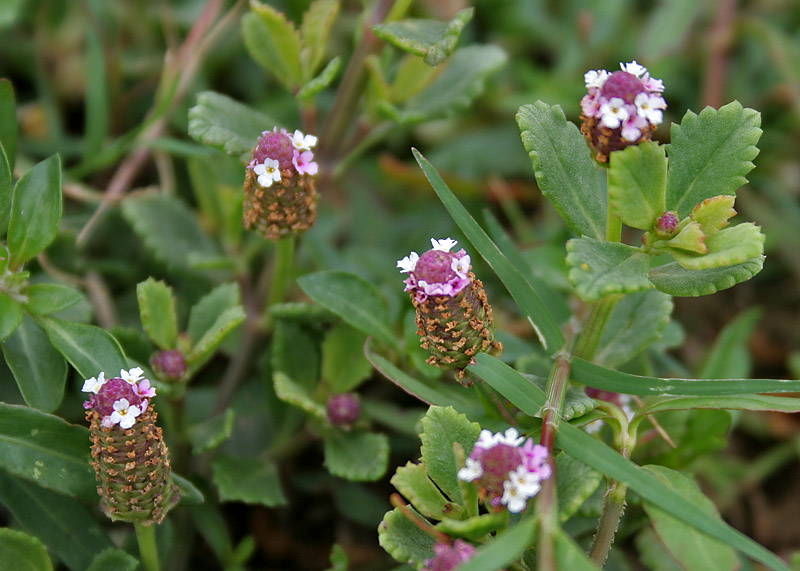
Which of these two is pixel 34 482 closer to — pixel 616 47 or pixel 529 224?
pixel 529 224

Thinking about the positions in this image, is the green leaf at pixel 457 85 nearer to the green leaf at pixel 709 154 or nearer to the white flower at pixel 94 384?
the green leaf at pixel 709 154

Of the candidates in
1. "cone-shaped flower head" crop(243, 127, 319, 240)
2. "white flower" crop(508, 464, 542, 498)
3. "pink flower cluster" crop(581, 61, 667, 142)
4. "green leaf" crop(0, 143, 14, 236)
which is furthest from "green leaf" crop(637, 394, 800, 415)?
"green leaf" crop(0, 143, 14, 236)

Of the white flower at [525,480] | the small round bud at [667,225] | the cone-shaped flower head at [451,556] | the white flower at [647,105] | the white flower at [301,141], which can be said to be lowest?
the cone-shaped flower head at [451,556]

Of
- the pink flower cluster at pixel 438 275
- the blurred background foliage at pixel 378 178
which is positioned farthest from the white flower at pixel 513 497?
the blurred background foliage at pixel 378 178

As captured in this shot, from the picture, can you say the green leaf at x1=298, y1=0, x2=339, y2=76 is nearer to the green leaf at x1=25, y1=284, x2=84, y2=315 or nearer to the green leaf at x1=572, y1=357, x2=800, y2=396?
the green leaf at x1=25, y1=284, x2=84, y2=315

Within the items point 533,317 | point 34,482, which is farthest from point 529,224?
point 34,482

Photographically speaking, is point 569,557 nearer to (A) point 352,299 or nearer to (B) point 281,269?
(A) point 352,299
